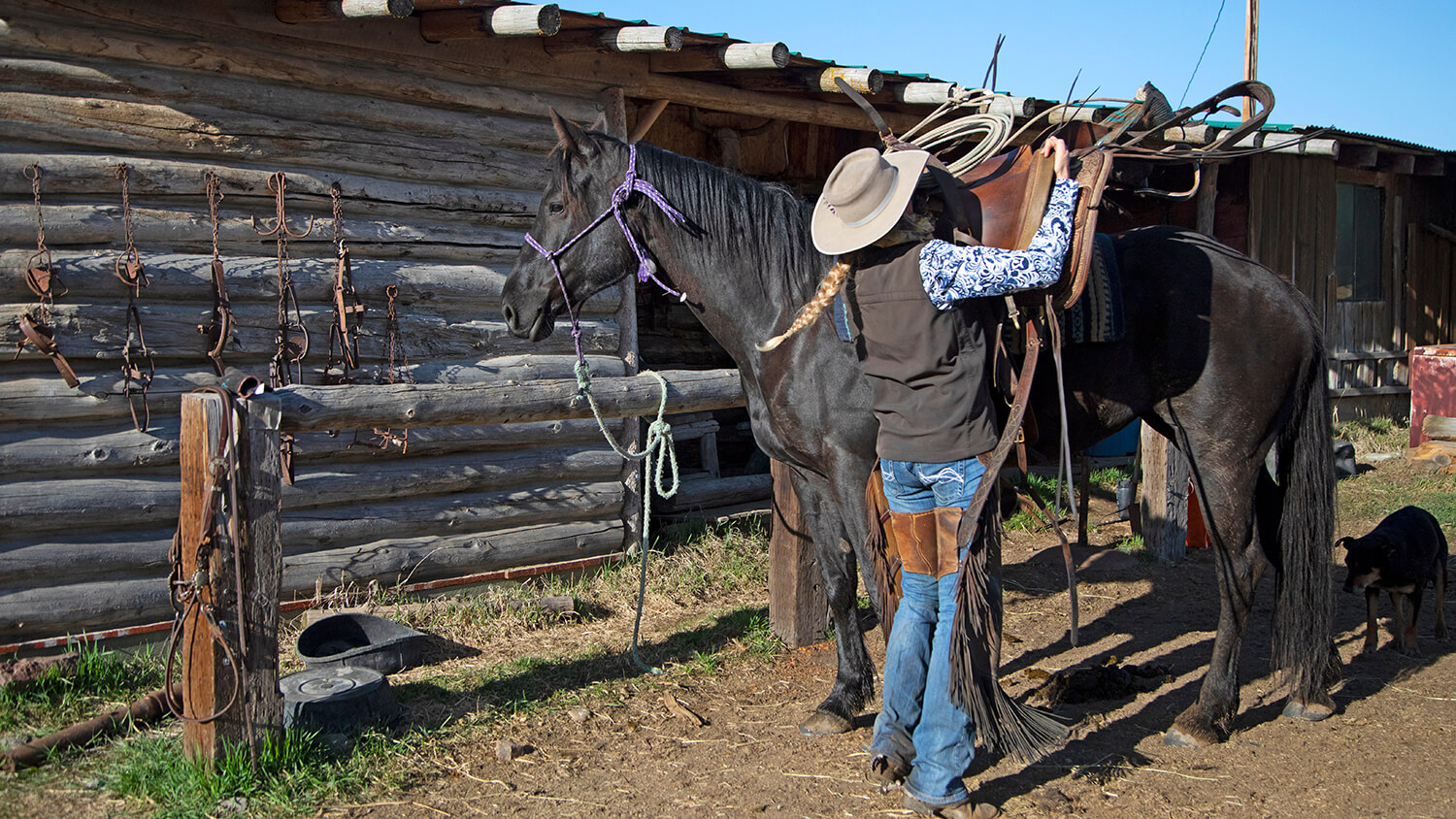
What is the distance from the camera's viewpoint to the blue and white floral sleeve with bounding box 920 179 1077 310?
2797mm

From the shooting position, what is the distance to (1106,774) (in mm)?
3482

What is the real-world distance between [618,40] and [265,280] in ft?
7.34

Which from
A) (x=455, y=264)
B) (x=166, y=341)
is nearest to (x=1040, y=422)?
(x=455, y=264)

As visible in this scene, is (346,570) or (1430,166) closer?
(346,570)

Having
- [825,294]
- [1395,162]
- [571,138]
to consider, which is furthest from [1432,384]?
[571,138]

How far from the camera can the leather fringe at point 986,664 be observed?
9.80ft

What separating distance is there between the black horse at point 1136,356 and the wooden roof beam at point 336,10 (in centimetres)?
120

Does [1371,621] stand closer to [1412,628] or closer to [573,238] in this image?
[1412,628]

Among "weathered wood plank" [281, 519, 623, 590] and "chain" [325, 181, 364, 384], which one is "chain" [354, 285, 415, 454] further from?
"weathered wood plank" [281, 519, 623, 590]

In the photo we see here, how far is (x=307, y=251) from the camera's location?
5.21 m

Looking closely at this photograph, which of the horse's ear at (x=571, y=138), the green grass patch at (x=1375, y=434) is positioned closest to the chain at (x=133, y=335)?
the horse's ear at (x=571, y=138)

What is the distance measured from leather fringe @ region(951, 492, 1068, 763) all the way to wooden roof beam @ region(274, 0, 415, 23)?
132 inches

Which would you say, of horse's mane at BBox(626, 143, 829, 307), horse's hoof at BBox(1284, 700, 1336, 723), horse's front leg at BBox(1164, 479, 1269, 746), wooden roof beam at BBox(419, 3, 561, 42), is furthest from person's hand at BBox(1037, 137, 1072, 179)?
wooden roof beam at BBox(419, 3, 561, 42)

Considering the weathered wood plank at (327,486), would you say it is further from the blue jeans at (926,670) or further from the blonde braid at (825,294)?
the blue jeans at (926,670)
